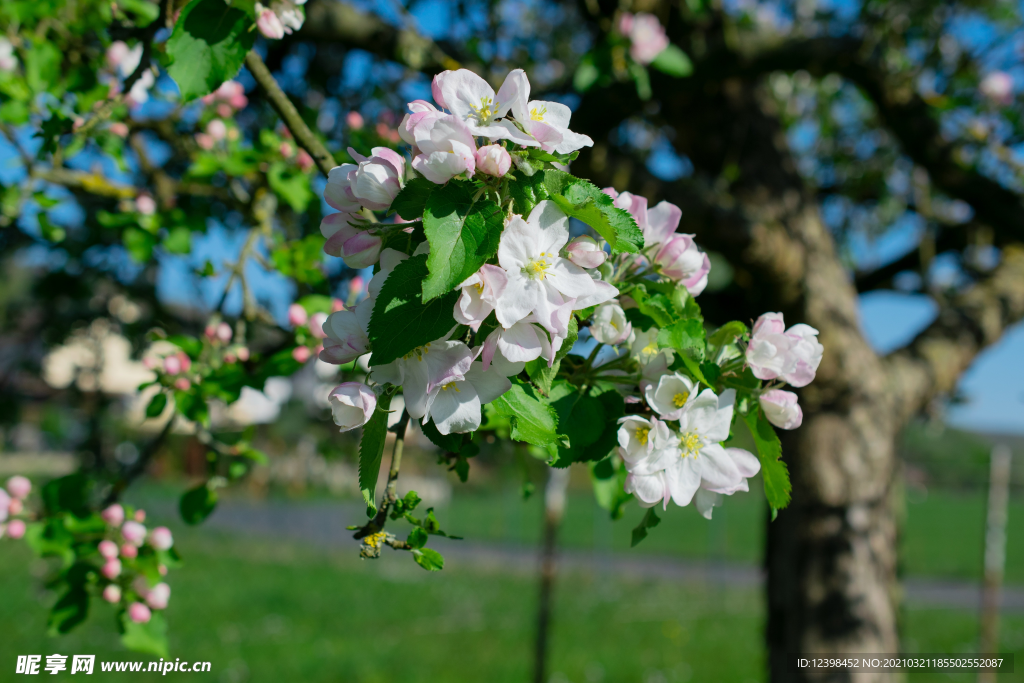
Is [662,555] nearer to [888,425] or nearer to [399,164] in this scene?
[888,425]

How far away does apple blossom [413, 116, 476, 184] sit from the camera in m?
0.74

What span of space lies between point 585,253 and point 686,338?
0.64 ft

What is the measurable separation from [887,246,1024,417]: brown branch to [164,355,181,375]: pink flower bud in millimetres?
3227

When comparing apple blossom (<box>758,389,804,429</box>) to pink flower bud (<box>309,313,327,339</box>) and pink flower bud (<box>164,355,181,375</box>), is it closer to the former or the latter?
pink flower bud (<box>309,313,327,339</box>)

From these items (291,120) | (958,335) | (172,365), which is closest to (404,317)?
(291,120)

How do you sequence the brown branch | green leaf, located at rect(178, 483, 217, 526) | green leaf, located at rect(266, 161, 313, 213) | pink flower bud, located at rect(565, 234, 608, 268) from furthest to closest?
the brown branch
green leaf, located at rect(266, 161, 313, 213)
green leaf, located at rect(178, 483, 217, 526)
pink flower bud, located at rect(565, 234, 608, 268)

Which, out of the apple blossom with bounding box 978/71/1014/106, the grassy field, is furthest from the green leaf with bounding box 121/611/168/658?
the apple blossom with bounding box 978/71/1014/106

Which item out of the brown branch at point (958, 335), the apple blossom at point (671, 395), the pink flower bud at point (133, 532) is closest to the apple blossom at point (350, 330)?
the apple blossom at point (671, 395)

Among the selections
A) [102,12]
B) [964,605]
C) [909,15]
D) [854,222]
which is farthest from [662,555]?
[102,12]

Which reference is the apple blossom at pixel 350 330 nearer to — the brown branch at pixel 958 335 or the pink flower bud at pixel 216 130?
the pink flower bud at pixel 216 130

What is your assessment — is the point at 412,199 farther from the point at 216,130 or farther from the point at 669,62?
the point at 669,62

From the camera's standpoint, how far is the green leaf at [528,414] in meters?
Result: 0.79

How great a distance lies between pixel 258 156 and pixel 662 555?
42.5 feet

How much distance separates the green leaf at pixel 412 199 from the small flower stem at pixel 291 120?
17.4 inches
